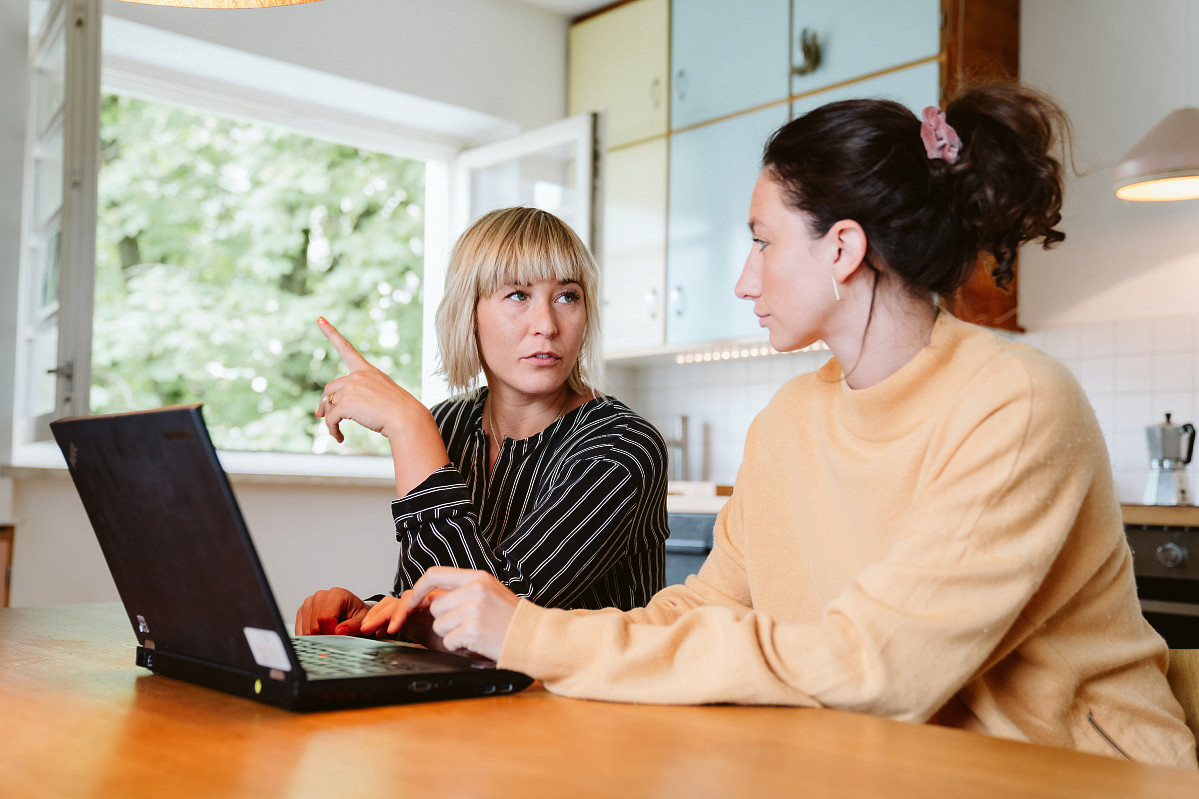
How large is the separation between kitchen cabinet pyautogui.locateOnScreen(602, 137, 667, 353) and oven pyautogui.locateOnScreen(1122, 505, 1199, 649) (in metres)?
1.81

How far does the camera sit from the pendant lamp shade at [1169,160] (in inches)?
100

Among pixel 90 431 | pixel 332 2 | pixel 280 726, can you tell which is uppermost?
pixel 332 2

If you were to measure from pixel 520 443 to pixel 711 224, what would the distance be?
8.01 feet

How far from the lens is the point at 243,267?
6.86 meters

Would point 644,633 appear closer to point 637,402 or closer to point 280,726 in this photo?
point 280,726

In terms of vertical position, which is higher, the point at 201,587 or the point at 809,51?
the point at 809,51

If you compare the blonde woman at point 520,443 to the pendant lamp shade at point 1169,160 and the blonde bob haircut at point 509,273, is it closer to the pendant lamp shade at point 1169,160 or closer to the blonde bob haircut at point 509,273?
the blonde bob haircut at point 509,273

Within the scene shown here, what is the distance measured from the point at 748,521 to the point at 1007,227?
0.41 m

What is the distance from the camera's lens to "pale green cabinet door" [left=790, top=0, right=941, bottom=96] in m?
3.24

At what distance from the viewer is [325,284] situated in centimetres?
699

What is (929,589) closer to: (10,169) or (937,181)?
(937,181)

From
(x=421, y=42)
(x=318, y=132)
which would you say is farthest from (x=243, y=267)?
(x=421, y=42)

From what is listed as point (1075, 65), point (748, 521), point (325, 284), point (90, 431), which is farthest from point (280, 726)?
point (325, 284)

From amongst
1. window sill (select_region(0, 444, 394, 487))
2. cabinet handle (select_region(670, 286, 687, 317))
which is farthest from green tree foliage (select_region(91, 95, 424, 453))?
cabinet handle (select_region(670, 286, 687, 317))
